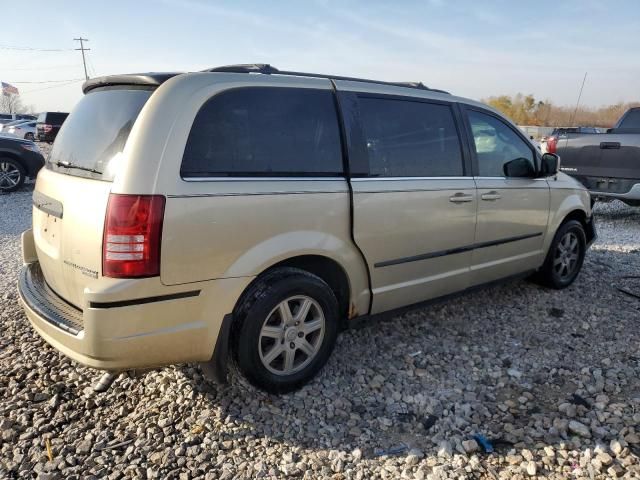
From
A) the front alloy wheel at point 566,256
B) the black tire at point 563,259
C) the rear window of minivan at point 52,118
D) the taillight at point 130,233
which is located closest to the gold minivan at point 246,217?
the taillight at point 130,233

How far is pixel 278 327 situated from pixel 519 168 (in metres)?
2.57

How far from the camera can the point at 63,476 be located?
236cm

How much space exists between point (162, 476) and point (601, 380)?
107 inches

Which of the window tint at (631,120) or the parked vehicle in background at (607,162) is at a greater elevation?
the window tint at (631,120)

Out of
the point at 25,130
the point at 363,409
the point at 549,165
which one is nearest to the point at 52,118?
the point at 25,130

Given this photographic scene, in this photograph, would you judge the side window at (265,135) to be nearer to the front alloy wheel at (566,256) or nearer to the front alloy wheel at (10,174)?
the front alloy wheel at (566,256)

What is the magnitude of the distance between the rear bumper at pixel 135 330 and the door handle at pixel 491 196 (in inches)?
89.9

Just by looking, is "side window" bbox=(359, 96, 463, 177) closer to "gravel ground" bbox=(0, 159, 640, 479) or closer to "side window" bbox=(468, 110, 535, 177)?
"side window" bbox=(468, 110, 535, 177)

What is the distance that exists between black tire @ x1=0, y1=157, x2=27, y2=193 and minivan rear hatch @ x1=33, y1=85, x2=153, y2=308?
901 cm

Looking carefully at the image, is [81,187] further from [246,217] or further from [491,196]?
[491,196]

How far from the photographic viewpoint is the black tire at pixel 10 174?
10.6m

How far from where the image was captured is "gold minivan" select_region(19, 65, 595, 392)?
7.70 ft

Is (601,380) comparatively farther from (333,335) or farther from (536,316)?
(333,335)

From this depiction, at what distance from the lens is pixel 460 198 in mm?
3629
